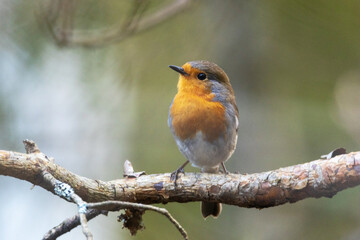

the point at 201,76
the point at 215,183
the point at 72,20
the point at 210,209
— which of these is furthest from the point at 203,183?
the point at 72,20

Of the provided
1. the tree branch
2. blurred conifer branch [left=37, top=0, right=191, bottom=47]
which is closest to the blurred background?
blurred conifer branch [left=37, top=0, right=191, bottom=47]

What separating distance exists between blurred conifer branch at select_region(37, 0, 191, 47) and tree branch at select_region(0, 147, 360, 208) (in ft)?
5.84

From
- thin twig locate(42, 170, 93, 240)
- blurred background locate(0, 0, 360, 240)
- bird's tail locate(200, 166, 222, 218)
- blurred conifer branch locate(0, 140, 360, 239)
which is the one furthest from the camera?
blurred background locate(0, 0, 360, 240)

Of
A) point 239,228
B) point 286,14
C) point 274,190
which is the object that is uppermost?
point 286,14

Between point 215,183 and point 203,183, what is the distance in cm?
8

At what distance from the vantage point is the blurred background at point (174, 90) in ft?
17.2

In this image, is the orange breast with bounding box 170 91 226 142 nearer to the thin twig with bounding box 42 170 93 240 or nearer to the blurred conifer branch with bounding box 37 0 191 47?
the blurred conifer branch with bounding box 37 0 191 47

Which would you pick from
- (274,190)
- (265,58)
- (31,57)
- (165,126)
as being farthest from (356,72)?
(31,57)

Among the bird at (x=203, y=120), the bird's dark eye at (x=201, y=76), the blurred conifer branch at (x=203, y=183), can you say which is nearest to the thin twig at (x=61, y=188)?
the blurred conifer branch at (x=203, y=183)

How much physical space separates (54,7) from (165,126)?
2300 mm

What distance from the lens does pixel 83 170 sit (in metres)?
5.76

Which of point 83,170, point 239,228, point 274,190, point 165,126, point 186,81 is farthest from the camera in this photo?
point 165,126

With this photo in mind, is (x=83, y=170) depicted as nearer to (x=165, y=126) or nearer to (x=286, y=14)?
(x=165, y=126)

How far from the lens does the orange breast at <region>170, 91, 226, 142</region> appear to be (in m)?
3.92
